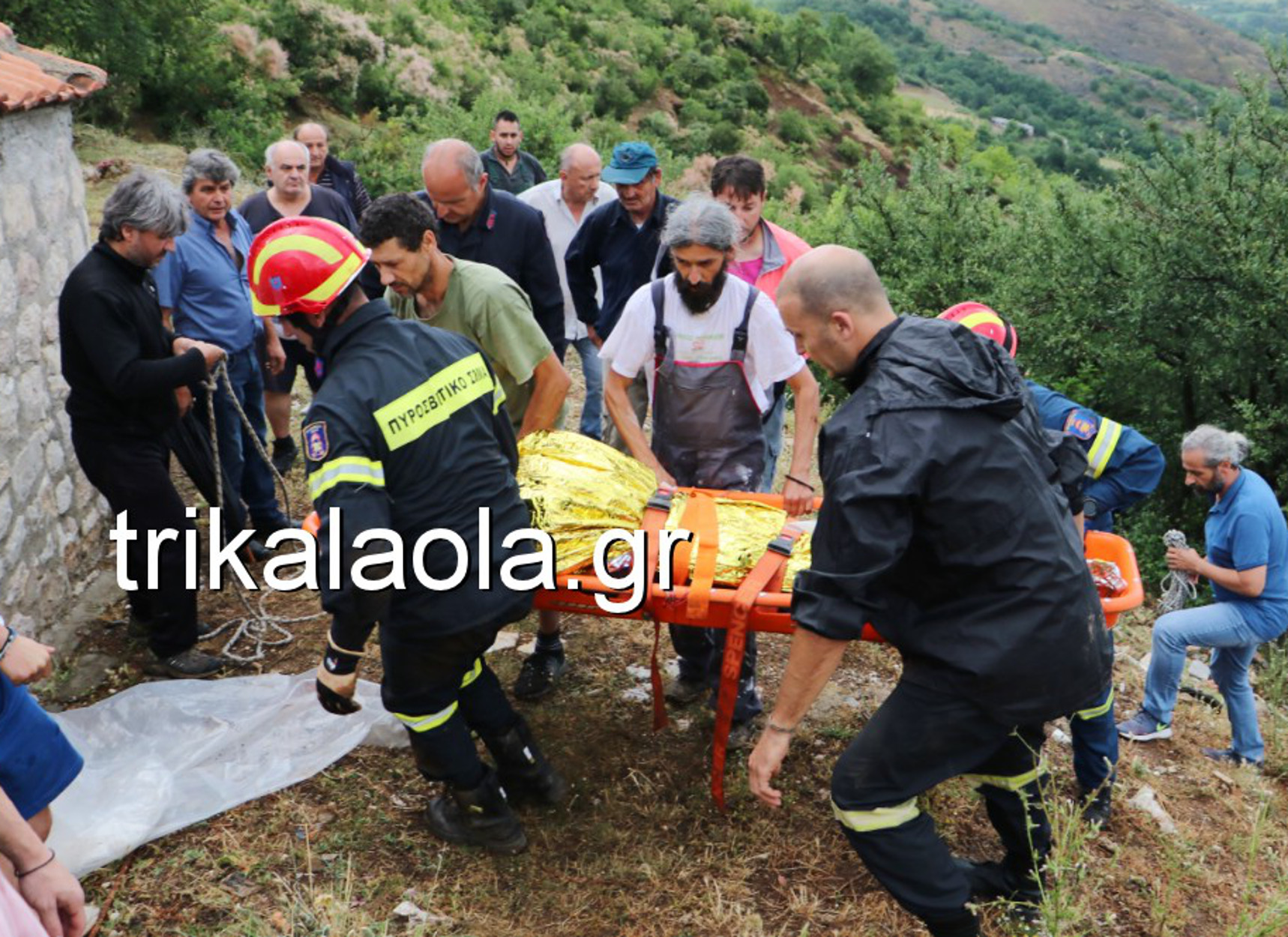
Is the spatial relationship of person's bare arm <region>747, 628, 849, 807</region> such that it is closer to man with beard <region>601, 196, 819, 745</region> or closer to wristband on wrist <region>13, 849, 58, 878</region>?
man with beard <region>601, 196, 819, 745</region>

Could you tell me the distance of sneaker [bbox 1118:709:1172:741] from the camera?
459 centimetres

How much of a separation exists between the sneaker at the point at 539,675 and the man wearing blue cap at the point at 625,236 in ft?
4.13

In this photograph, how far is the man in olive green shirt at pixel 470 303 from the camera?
3463 mm

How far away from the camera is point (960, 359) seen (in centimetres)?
254

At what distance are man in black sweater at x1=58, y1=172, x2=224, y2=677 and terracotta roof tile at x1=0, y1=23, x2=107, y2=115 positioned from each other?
79cm

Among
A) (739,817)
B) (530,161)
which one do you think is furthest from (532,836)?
(530,161)

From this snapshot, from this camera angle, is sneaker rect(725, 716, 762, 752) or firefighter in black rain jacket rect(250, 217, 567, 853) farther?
sneaker rect(725, 716, 762, 752)

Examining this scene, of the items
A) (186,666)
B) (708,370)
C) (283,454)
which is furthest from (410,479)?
(283,454)

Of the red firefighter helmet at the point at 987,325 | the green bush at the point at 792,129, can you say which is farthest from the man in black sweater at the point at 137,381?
the green bush at the point at 792,129

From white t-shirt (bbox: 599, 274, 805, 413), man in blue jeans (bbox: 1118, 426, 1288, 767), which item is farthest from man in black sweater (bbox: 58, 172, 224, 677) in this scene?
man in blue jeans (bbox: 1118, 426, 1288, 767)

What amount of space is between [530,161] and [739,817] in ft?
18.4

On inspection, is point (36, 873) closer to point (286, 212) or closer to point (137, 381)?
point (137, 381)

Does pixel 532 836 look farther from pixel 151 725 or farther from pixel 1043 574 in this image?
pixel 1043 574

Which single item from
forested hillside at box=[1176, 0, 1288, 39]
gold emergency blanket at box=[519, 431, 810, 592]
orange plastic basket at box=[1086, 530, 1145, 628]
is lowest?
forested hillside at box=[1176, 0, 1288, 39]
